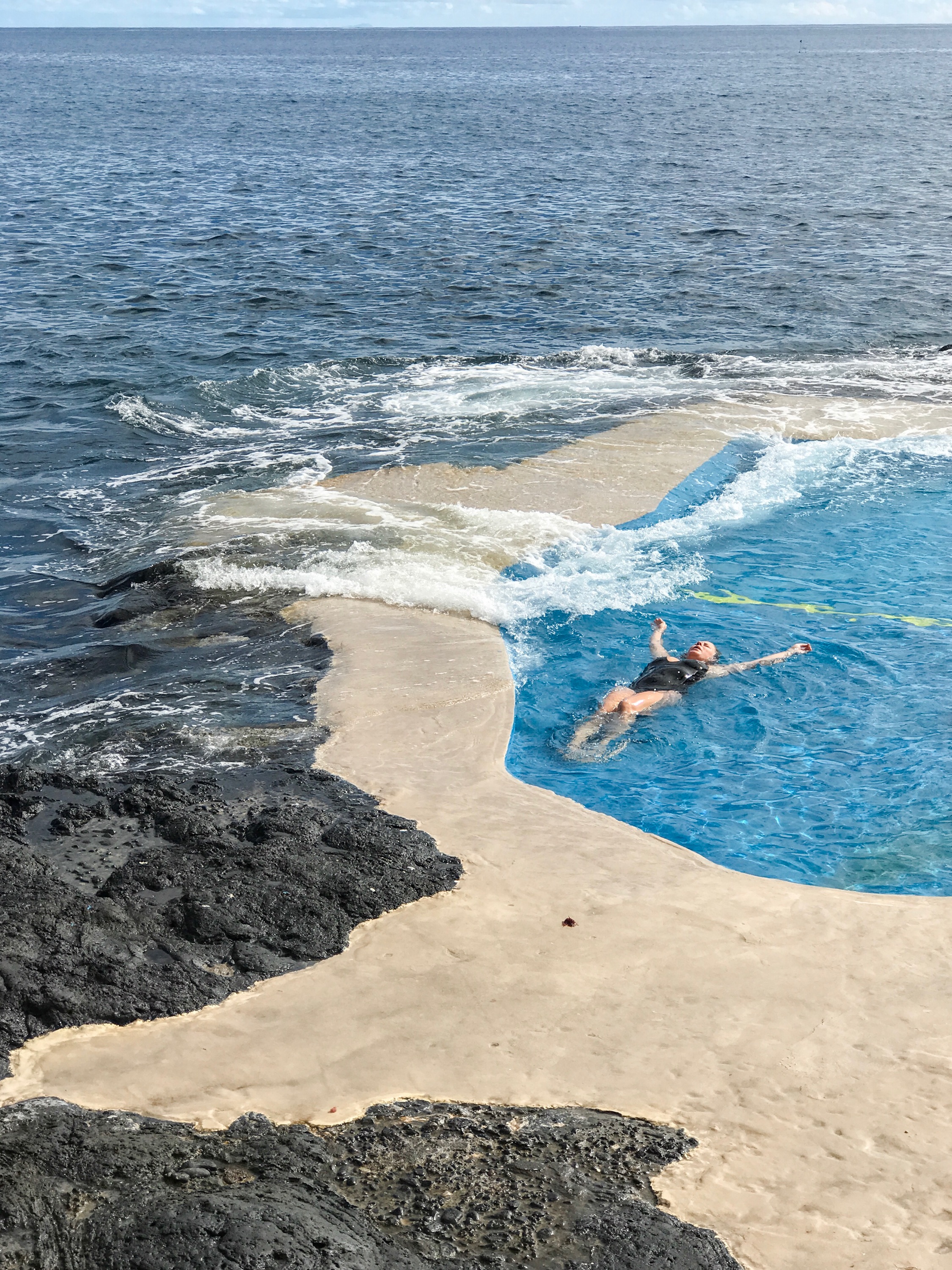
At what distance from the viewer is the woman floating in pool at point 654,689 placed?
38.1ft

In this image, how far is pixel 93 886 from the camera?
27.6 feet

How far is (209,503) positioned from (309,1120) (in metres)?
12.4

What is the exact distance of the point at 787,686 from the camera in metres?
12.4

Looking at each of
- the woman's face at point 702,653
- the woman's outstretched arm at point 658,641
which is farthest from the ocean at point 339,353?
the woman's face at point 702,653

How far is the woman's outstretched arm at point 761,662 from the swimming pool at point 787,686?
0.10 m

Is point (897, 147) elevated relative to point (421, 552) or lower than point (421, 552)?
elevated

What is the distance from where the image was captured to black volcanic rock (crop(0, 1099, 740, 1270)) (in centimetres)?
518

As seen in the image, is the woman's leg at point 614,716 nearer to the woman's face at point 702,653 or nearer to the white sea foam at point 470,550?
the woman's face at point 702,653

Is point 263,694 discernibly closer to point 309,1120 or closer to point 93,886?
point 93,886

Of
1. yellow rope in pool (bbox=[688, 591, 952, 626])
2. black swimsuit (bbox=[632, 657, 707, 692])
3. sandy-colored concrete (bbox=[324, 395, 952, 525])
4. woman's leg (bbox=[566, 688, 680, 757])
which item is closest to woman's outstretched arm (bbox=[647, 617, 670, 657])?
black swimsuit (bbox=[632, 657, 707, 692])

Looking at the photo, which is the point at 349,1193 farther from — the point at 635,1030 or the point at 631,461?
the point at 631,461

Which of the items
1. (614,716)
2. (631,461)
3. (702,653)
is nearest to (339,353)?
(631,461)

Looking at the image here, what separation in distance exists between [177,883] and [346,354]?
18637 millimetres

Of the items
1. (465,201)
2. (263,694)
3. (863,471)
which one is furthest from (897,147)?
(263,694)
